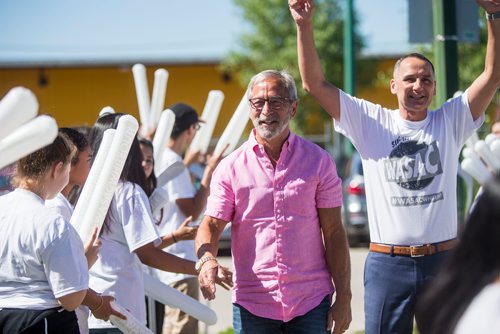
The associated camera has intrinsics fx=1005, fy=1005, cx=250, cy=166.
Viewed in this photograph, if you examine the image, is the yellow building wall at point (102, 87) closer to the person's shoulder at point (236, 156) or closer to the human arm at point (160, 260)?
the human arm at point (160, 260)

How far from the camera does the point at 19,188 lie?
4227mm

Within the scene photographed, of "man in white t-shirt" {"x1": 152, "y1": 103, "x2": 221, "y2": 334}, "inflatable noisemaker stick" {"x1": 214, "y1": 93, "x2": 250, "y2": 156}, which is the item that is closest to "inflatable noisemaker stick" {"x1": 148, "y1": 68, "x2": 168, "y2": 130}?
"man in white t-shirt" {"x1": 152, "y1": 103, "x2": 221, "y2": 334}

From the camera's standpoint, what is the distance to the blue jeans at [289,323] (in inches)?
187

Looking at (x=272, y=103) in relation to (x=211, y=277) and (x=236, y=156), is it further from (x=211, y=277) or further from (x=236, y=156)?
(x=211, y=277)

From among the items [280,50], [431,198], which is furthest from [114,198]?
[280,50]

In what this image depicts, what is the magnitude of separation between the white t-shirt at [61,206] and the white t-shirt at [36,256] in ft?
2.01

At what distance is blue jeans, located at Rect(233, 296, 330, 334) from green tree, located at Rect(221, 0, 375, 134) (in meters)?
29.2

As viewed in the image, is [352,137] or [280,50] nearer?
[352,137]

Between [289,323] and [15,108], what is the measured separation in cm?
197

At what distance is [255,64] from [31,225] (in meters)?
31.1

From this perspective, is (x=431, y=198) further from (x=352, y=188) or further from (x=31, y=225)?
(x=352, y=188)

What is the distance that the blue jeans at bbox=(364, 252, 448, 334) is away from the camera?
16.7ft

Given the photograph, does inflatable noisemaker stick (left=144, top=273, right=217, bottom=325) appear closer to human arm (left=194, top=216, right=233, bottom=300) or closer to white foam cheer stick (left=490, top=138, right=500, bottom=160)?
human arm (left=194, top=216, right=233, bottom=300)

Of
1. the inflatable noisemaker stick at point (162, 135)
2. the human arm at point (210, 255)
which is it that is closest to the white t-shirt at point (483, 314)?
the human arm at point (210, 255)
